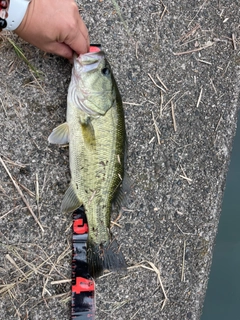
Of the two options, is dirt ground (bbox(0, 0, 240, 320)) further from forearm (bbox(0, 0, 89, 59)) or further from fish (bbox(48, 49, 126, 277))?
forearm (bbox(0, 0, 89, 59))

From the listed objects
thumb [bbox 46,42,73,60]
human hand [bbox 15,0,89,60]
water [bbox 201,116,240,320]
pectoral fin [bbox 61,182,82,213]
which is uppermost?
human hand [bbox 15,0,89,60]

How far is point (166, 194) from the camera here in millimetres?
3508

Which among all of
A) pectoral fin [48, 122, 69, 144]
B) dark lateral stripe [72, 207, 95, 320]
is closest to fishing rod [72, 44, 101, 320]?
dark lateral stripe [72, 207, 95, 320]

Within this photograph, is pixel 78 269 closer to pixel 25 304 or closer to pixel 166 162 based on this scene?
pixel 25 304

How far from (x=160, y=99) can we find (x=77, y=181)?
1056 millimetres

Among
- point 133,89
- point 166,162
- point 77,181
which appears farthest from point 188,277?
point 133,89

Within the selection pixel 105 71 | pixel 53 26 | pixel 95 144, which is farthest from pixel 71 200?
pixel 53 26

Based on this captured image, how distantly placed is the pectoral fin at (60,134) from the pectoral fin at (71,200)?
0.32m

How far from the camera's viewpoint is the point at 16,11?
2.56m

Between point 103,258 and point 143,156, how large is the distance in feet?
2.92

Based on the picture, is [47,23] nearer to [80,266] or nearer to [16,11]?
[16,11]

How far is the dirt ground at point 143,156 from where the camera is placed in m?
3.05

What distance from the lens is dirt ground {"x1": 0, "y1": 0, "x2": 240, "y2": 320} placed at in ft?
10.0

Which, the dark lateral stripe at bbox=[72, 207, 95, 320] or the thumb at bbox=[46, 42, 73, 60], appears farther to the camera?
the dark lateral stripe at bbox=[72, 207, 95, 320]
